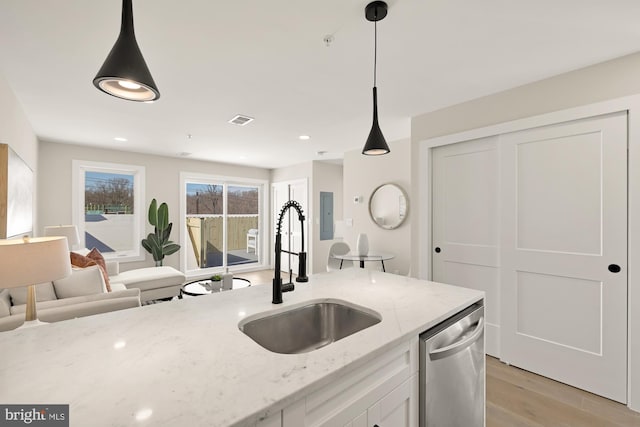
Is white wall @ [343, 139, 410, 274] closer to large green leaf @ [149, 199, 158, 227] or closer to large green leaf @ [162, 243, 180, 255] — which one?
large green leaf @ [162, 243, 180, 255]

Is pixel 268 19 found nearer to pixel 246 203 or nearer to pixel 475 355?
pixel 475 355

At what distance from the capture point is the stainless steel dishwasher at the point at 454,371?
1193mm

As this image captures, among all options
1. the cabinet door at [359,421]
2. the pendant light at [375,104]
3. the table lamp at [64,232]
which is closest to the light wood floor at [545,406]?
the cabinet door at [359,421]

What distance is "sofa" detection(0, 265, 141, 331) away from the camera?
1.84 meters

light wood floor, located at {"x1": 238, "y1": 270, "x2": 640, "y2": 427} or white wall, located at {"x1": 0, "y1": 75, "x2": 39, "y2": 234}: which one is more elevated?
white wall, located at {"x1": 0, "y1": 75, "x2": 39, "y2": 234}

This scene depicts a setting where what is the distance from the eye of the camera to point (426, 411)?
119cm

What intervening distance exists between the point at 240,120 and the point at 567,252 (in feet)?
11.1

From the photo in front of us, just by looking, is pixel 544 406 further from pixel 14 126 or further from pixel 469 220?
pixel 14 126

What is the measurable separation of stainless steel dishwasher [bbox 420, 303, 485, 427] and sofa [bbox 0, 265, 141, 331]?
2.06 metres

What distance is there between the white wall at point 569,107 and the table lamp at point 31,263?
2.99 m

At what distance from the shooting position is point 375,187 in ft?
15.0

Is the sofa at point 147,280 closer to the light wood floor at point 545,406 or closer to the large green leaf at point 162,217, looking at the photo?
the large green leaf at point 162,217

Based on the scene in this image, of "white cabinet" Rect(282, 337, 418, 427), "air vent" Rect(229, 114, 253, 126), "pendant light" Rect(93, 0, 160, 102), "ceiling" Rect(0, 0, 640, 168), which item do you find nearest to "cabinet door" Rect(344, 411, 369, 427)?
"white cabinet" Rect(282, 337, 418, 427)

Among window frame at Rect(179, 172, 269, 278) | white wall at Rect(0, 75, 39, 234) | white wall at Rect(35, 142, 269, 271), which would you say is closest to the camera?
white wall at Rect(0, 75, 39, 234)
